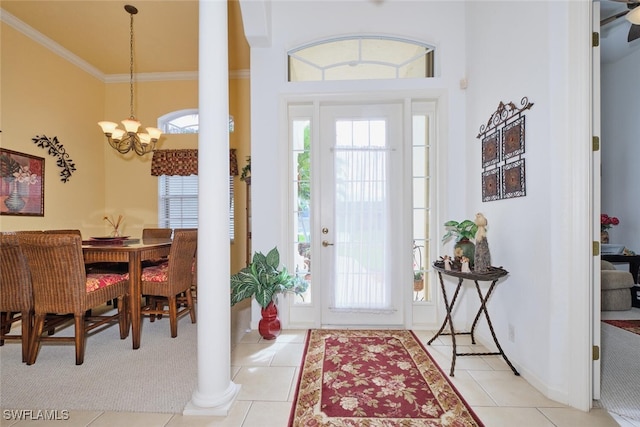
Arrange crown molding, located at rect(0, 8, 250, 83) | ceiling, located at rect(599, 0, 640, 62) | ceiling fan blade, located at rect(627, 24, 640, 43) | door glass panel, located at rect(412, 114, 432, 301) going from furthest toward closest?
1. ceiling, located at rect(599, 0, 640, 62)
2. crown molding, located at rect(0, 8, 250, 83)
3. door glass panel, located at rect(412, 114, 432, 301)
4. ceiling fan blade, located at rect(627, 24, 640, 43)

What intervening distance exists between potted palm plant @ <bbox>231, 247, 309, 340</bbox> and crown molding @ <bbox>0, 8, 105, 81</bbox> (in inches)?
155

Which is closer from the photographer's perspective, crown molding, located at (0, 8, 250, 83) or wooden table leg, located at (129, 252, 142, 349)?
wooden table leg, located at (129, 252, 142, 349)

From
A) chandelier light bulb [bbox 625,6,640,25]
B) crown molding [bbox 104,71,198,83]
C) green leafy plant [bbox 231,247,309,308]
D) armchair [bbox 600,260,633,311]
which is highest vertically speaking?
crown molding [bbox 104,71,198,83]

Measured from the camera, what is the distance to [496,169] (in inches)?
98.0

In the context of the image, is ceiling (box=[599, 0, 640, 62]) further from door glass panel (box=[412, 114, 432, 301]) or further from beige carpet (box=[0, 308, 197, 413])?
beige carpet (box=[0, 308, 197, 413])

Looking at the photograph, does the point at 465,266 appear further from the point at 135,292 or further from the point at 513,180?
the point at 135,292

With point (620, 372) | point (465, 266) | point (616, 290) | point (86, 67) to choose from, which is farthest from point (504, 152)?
point (86, 67)

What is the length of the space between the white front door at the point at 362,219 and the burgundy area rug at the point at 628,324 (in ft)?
7.48

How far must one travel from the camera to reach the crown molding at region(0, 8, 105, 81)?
3469mm

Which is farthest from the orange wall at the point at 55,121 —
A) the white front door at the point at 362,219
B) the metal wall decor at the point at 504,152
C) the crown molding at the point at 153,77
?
the metal wall decor at the point at 504,152

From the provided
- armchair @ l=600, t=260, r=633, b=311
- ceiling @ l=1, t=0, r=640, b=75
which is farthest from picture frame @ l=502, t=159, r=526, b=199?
armchair @ l=600, t=260, r=633, b=311

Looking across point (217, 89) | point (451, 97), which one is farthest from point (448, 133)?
point (217, 89)

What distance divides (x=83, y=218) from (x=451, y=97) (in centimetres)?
518

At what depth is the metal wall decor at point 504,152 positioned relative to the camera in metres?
2.18
